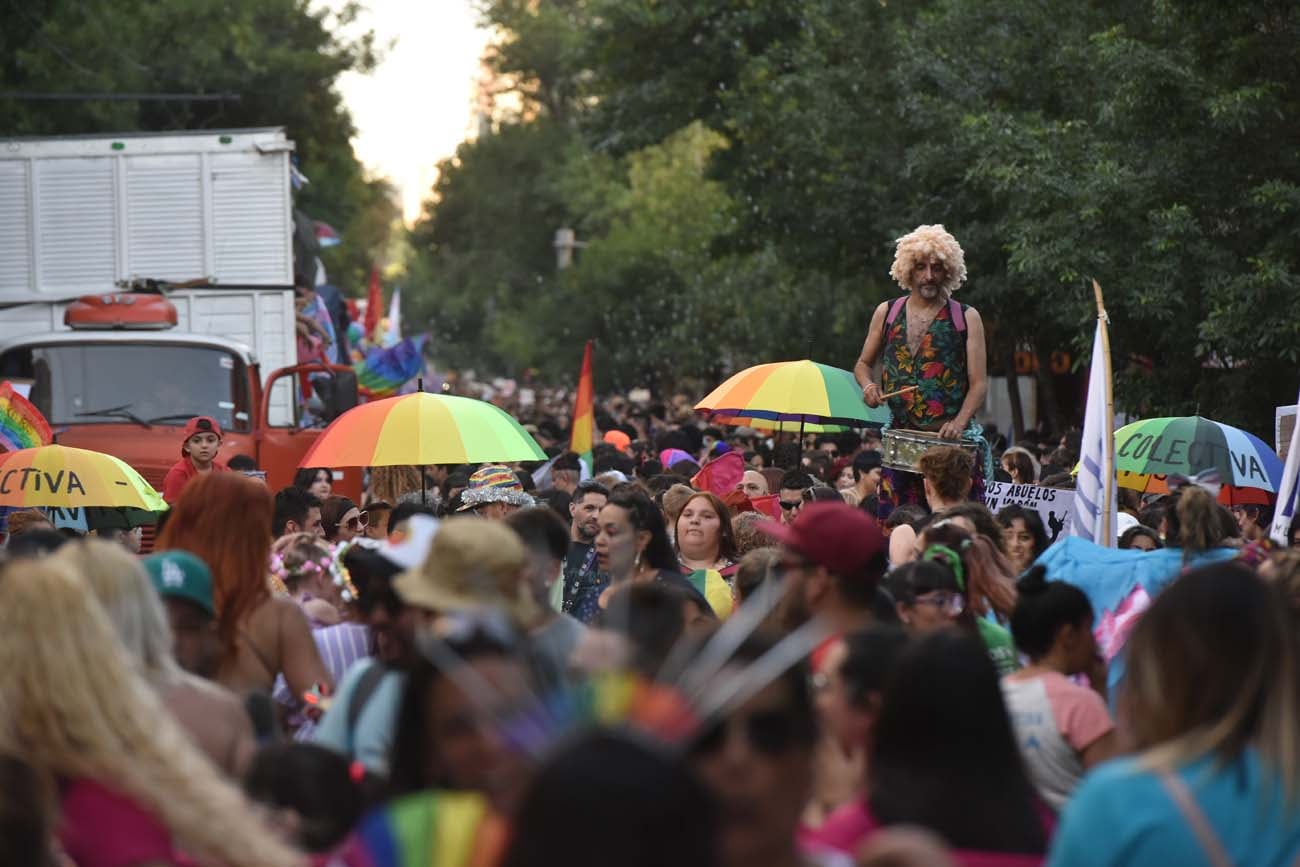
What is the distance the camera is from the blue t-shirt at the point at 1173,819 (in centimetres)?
366

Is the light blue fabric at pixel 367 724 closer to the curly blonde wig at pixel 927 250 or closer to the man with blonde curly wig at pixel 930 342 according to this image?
the man with blonde curly wig at pixel 930 342

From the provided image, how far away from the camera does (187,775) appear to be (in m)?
4.25

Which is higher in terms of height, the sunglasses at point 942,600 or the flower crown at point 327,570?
the sunglasses at point 942,600

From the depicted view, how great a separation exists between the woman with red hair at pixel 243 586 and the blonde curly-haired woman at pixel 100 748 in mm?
1840

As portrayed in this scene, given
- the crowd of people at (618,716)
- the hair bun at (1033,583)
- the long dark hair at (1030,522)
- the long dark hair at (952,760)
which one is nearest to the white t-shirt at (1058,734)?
the crowd of people at (618,716)

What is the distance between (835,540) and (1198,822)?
2.30 metres

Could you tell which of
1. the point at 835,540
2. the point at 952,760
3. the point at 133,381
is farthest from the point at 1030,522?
the point at 133,381

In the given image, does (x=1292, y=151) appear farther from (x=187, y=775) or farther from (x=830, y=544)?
(x=187, y=775)

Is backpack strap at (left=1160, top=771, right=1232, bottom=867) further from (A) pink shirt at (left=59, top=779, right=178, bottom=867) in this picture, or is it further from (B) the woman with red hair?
(B) the woman with red hair

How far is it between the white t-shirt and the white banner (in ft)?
17.1

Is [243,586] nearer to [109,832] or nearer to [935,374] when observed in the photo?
[109,832]

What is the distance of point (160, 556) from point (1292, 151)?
12.9 meters

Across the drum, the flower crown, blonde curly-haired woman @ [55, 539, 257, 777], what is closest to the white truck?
the drum

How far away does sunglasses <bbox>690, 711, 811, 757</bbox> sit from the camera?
3314mm
